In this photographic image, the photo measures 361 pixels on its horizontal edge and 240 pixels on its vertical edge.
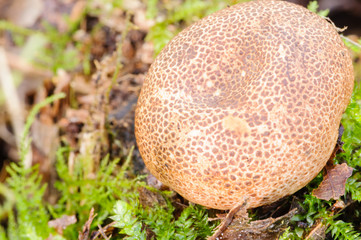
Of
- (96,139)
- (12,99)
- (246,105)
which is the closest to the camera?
(246,105)

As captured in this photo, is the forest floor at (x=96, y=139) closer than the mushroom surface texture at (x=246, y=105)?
No

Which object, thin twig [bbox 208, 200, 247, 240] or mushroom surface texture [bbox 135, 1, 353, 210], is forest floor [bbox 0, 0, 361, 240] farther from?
mushroom surface texture [bbox 135, 1, 353, 210]

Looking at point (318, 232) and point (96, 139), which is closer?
point (318, 232)

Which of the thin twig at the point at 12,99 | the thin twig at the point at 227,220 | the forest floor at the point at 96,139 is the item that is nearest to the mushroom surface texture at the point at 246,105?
the thin twig at the point at 227,220

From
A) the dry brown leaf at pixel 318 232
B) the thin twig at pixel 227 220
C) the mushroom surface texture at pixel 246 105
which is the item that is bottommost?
the dry brown leaf at pixel 318 232

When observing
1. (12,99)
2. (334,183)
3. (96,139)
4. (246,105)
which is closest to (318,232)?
(334,183)

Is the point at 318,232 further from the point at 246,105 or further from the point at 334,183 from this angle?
the point at 246,105

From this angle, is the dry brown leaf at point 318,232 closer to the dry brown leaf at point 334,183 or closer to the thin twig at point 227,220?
the dry brown leaf at point 334,183
